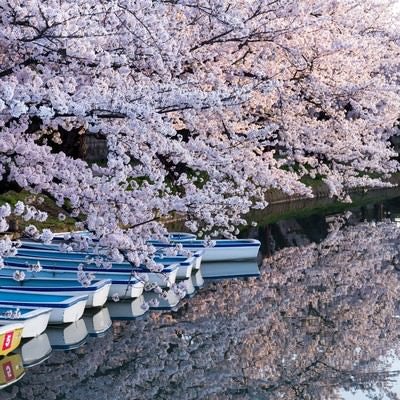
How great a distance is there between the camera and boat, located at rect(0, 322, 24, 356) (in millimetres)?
9938

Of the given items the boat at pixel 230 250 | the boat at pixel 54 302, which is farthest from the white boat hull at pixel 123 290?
the boat at pixel 230 250

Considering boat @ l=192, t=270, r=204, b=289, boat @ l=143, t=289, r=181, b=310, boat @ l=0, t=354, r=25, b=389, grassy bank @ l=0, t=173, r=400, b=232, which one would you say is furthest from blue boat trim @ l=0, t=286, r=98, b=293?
grassy bank @ l=0, t=173, r=400, b=232

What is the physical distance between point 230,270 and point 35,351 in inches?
315

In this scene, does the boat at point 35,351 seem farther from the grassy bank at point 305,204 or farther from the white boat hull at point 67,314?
the grassy bank at point 305,204

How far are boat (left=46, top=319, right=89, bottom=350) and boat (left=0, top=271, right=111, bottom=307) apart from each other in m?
0.49

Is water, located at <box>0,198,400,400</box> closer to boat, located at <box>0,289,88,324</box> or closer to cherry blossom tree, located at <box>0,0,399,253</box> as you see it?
boat, located at <box>0,289,88,324</box>

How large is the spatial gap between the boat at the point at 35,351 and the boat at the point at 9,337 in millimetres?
283

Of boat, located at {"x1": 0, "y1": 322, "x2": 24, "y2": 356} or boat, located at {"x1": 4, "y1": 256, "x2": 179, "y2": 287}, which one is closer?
boat, located at {"x1": 0, "y1": 322, "x2": 24, "y2": 356}


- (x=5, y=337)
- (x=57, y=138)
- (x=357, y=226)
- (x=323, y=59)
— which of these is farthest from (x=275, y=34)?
(x=357, y=226)

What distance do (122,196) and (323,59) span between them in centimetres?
738

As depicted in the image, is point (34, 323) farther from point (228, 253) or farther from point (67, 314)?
point (228, 253)

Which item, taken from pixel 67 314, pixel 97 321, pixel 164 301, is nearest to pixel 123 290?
pixel 164 301

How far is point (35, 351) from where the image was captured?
437 inches

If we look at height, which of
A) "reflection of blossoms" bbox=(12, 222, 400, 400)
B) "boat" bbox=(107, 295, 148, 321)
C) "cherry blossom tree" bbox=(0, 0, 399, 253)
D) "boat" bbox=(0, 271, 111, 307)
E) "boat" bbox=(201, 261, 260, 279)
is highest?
"cherry blossom tree" bbox=(0, 0, 399, 253)
